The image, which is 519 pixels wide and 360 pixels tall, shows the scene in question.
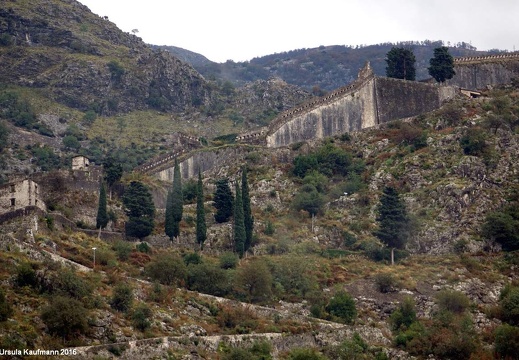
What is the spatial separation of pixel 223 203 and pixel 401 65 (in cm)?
3350

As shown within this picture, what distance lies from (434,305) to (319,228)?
18.4 metres

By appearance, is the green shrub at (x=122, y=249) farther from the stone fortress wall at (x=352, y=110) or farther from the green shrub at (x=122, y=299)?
the stone fortress wall at (x=352, y=110)

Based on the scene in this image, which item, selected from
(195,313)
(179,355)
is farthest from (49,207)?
(179,355)

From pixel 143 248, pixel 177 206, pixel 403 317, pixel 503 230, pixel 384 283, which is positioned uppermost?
pixel 177 206

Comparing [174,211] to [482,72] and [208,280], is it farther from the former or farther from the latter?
[482,72]

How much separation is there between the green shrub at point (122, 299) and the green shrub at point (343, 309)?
17.4 metres

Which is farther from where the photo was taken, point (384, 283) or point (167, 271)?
point (384, 283)

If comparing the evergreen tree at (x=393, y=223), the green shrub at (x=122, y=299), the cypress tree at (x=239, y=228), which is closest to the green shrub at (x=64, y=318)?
the green shrub at (x=122, y=299)

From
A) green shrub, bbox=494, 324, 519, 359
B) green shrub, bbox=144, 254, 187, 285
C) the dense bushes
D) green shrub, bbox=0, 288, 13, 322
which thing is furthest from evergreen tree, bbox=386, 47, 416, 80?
green shrub, bbox=0, 288, 13, 322

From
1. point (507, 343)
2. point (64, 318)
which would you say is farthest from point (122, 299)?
point (507, 343)

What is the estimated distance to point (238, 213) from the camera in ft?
337

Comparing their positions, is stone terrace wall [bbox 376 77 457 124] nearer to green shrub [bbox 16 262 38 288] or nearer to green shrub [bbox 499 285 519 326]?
green shrub [bbox 499 285 519 326]

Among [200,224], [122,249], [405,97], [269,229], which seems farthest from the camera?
[405,97]

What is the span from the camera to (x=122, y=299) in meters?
77.2
